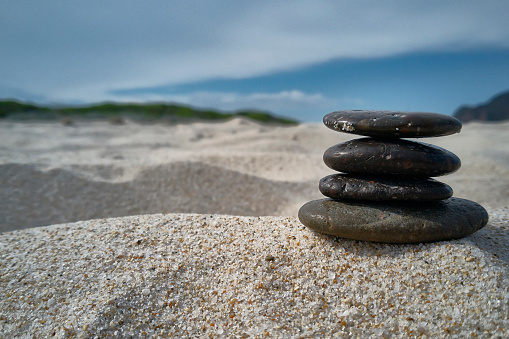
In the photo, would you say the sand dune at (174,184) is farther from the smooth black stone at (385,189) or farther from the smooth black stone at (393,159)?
the smooth black stone at (393,159)

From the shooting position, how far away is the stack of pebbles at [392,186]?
2.97 metres

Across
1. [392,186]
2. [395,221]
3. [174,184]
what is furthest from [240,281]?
[174,184]

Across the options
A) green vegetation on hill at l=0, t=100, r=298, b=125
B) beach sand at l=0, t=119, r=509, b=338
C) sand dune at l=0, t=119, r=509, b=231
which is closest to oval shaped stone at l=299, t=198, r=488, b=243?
beach sand at l=0, t=119, r=509, b=338

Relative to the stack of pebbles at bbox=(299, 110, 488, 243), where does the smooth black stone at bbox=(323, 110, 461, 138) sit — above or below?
above

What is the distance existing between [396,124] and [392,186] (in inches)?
18.8

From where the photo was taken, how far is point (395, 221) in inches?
117

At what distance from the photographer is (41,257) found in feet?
11.2

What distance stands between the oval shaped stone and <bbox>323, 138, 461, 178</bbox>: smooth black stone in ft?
0.91

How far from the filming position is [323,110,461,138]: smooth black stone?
9.66 feet

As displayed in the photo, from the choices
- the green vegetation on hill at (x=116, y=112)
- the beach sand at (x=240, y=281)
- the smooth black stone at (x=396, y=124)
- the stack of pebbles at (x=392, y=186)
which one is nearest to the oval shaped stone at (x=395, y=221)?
the stack of pebbles at (x=392, y=186)

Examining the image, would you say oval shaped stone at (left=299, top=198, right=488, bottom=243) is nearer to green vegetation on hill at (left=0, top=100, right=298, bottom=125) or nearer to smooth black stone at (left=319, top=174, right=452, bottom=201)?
smooth black stone at (left=319, top=174, right=452, bottom=201)

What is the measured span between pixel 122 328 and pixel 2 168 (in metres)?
5.48

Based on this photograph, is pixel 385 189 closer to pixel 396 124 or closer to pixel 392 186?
Result: pixel 392 186

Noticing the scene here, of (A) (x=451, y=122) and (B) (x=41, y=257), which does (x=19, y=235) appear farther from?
(A) (x=451, y=122)
